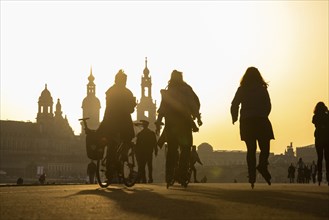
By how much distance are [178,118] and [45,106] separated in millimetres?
108491

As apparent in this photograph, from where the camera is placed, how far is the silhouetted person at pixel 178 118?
11.0m

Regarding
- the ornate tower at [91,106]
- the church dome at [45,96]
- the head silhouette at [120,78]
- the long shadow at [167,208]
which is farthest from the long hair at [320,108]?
the church dome at [45,96]

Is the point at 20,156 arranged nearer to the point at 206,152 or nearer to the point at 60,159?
the point at 60,159

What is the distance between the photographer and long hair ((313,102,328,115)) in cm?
1329

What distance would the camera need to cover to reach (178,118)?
36.2ft

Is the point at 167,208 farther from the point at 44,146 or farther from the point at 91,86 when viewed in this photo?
the point at 44,146

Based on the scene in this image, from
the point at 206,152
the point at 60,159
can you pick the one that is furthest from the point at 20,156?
the point at 206,152

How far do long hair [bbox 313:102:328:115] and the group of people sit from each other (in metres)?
2.85

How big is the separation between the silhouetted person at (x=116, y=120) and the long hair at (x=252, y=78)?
5.97 ft

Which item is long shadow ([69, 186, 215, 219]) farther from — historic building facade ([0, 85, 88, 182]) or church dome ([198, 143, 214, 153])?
church dome ([198, 143, 214, 153])

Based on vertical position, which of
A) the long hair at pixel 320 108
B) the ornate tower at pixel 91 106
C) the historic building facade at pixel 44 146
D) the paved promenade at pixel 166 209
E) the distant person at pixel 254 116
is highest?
the ornate tower at pixel 91 106

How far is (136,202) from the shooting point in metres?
7.07

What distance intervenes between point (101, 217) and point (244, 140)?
208 inches

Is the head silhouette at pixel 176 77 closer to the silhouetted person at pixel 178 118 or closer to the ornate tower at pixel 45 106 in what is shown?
the silhouetted person at pixel 178 118
